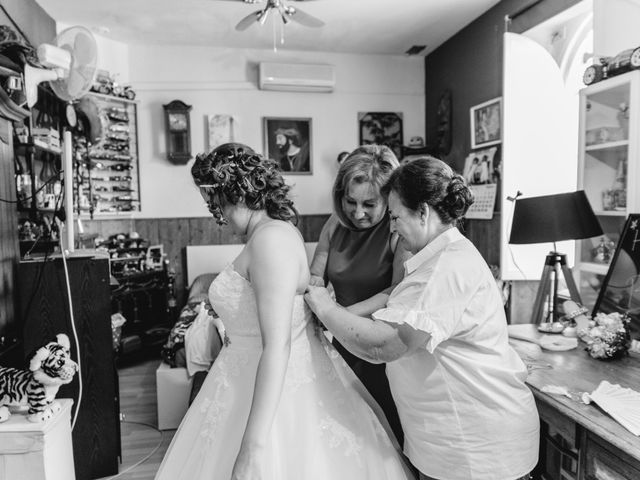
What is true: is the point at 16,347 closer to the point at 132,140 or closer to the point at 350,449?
the point at 350,449

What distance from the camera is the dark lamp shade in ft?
7.15

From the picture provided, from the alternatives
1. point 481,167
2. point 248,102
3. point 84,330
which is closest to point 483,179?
point 481,167

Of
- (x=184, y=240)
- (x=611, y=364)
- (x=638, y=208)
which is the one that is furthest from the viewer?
(x=184, y=240)

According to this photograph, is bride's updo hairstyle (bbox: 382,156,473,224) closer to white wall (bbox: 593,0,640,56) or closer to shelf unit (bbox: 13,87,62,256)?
white wall (bbox: 593,0,640,56)

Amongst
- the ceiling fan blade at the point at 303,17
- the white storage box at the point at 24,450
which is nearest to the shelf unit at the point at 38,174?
the white storage box at the point at 24,450

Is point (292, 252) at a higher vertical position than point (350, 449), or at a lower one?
higher

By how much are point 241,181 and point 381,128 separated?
4.55m

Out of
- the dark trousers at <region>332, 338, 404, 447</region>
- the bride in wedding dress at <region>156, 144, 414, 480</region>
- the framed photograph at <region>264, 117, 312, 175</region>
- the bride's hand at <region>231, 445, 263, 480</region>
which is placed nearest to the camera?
the bride's hand at <region>231, 445, 263, 480</region>

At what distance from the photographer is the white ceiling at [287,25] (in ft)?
13.3

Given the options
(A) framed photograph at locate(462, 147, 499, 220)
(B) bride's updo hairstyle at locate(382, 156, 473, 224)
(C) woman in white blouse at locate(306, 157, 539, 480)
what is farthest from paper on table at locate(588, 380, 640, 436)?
(A) framed photograph at locate(462, 147, 499, 220)

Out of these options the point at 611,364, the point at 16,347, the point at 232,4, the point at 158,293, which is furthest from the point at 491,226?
the point at 16,347

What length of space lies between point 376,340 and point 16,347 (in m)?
1.98

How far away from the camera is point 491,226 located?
13.9 ft

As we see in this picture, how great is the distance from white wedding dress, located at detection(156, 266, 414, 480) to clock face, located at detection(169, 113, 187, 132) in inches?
163
